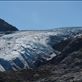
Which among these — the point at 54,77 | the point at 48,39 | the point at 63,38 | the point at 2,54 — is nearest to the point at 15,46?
the point at 2,54

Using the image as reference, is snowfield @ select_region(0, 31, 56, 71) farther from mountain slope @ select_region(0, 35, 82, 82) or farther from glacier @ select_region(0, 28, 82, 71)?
mountain slope @ select_region(0, 35, 82, 82)

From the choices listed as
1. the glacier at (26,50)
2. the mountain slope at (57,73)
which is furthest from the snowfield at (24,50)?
the mountain slope at (57,73)

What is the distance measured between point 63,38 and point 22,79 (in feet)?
51.4

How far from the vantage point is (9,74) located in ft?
96.5

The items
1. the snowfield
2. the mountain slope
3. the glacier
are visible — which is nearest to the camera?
the mountain slope

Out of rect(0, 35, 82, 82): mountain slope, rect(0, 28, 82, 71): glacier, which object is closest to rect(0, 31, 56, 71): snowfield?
rect(0, 28, 82, 71): glacier

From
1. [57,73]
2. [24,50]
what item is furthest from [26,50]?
[57,73]

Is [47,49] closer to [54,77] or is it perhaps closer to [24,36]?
[24,36]

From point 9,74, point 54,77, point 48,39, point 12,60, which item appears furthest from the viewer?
point 48,39

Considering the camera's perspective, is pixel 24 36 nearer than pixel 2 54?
No

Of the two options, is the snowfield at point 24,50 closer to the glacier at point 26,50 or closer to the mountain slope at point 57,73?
the glacier at point 26,50

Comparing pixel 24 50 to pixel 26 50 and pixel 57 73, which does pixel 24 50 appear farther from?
pixel 57 73

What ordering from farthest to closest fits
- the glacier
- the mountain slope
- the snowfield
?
the snowfield < the glacier < the mountain slope

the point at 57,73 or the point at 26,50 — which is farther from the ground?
the point at 57,73
